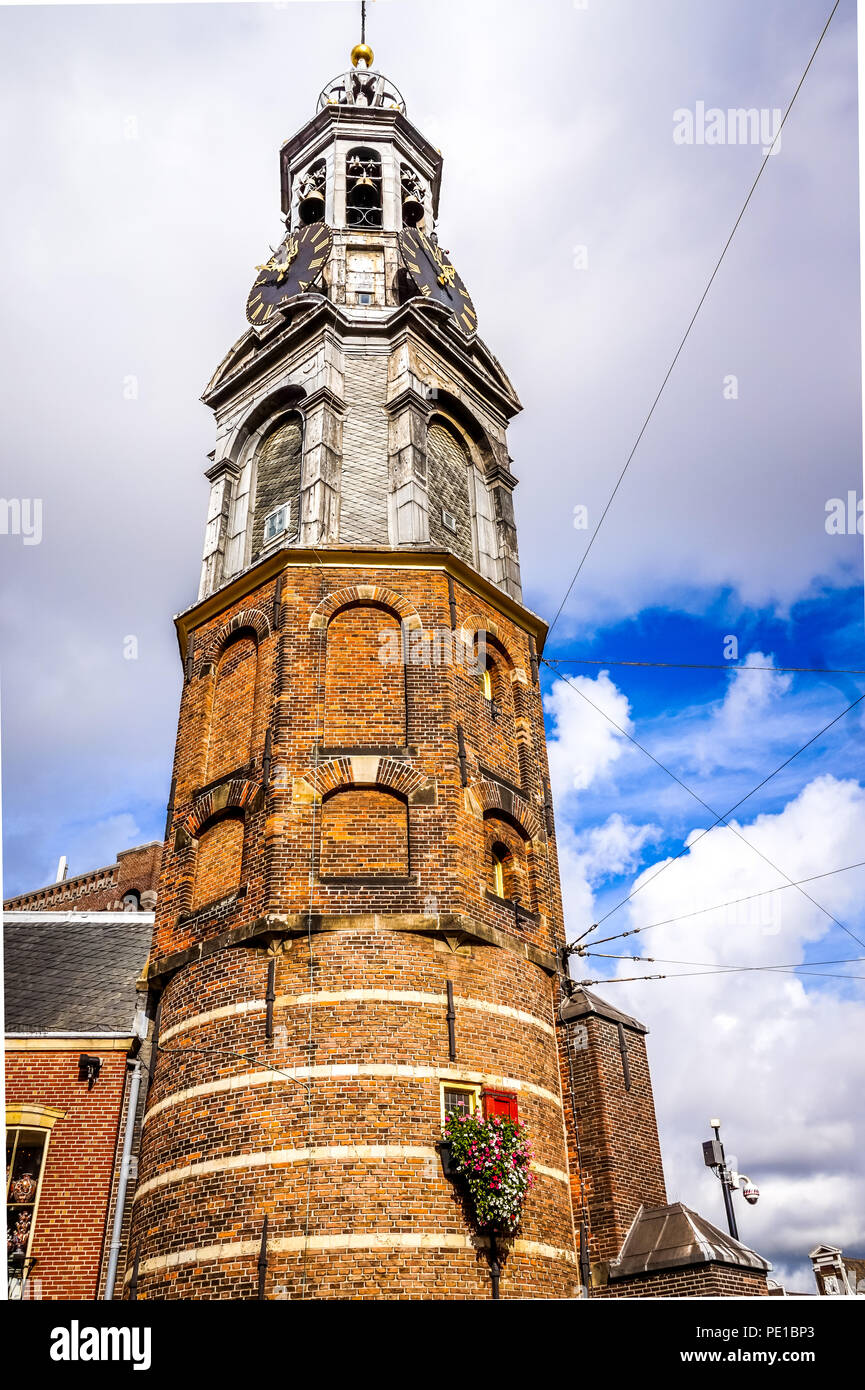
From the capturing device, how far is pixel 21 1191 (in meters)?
16.7

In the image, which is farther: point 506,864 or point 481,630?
point 481,630

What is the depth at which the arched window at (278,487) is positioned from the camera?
20.0 m

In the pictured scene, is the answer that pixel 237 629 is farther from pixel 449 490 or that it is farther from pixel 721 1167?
pixel 721 1167

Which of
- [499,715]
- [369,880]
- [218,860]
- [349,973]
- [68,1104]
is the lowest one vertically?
[68,1104]

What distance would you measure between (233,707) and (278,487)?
5.22 meters

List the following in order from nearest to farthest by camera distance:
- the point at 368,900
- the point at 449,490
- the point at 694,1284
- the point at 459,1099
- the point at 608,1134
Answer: the point at 694,1284 < the point at 459,1099 < the point at 368,900 < the point at 608,1134 < the point at 449,490

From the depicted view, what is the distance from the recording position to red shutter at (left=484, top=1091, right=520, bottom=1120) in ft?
45.6

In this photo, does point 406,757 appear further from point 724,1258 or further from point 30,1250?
point 30,1250

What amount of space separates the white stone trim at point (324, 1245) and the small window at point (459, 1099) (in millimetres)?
1430

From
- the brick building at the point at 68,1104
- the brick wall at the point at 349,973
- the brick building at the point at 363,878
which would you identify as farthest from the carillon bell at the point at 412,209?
the brick building at the point at 68,1104

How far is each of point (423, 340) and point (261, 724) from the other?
9.60m

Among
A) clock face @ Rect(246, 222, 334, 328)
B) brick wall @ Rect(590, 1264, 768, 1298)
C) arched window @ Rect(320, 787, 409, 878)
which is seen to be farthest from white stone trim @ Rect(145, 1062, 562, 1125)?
A: clock face @ Rect(246, 222, 334, 328)

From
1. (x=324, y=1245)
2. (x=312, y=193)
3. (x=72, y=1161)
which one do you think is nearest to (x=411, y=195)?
(x=312, y=193)

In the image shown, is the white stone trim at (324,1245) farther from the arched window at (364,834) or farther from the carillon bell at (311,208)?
the carillon bell at (311,208)
